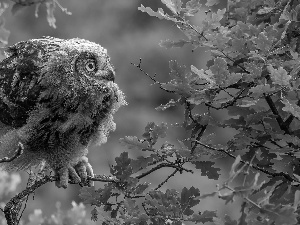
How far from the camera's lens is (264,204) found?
3.04ft

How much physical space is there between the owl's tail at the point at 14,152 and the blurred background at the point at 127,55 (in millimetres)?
3723

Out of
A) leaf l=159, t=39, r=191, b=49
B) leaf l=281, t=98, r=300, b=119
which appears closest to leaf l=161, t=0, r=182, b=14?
leaf l=159, t=39, r=191, b=49

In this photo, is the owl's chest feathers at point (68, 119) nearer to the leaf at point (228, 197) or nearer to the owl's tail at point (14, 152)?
the owl's tail at point (14, 152)

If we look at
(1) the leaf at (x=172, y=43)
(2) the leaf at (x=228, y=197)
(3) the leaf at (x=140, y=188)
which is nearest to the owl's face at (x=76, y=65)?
(1) the leaf at (x=172, y=43)

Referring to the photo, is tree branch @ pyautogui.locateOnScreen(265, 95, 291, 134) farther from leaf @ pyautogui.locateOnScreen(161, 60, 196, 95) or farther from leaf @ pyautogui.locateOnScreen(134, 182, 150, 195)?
leaf @ pyautogui.locateOnScreen(134, 182, 150, 195)

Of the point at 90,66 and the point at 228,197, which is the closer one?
the point at 228,197

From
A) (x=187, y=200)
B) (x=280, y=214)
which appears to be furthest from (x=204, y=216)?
(x=280, y=214)

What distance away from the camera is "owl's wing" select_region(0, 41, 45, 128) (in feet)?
4.93

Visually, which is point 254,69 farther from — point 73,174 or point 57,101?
point 73,174

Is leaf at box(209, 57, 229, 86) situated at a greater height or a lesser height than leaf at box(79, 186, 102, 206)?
greater

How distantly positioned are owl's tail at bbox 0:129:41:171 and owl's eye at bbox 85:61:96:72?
0.24 meters

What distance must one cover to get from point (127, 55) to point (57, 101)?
15.2 feet

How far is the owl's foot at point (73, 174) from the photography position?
1.56 meters

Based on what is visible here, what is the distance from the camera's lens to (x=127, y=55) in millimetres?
6082
